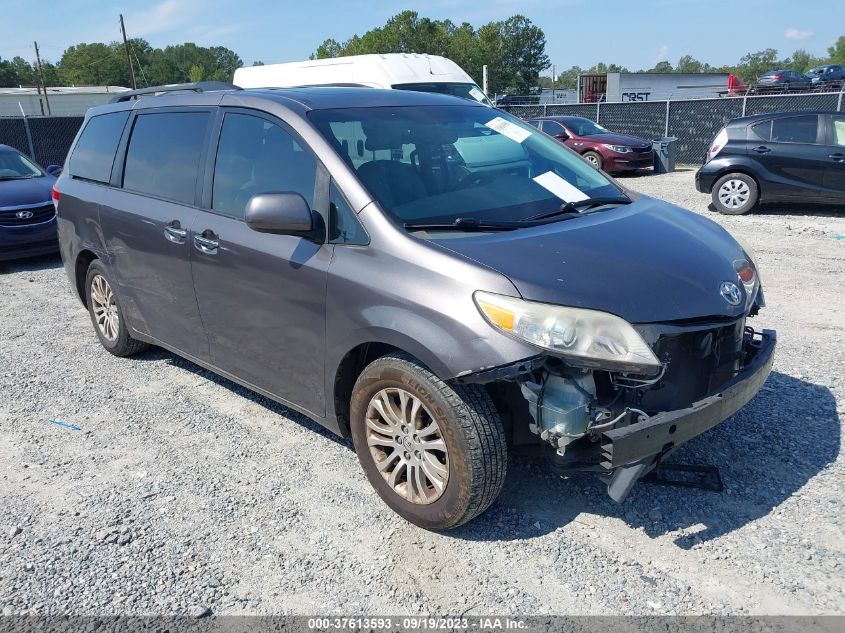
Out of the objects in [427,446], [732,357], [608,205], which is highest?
[608,205]

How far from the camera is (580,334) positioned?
269 centimetres

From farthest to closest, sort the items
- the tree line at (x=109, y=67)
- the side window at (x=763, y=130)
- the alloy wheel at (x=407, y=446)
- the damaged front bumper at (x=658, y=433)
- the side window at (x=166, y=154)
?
the tree line at (x=109, y=67), the side window at (x=763, y=130), the side window at (x=166, y=154), the alloy wheel at (x=407, y=446), the damaged front bumper at (x=658, y=433)

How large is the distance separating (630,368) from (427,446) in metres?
0.94

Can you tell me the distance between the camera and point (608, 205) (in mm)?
3775

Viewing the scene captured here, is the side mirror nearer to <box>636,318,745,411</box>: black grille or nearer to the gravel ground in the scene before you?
the gravel ground

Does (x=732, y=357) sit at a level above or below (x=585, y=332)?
below

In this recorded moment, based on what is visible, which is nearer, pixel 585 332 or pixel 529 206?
pixel 585 332

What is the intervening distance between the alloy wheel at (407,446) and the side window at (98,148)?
125 inches

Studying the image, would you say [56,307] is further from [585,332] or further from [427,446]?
[585,332]

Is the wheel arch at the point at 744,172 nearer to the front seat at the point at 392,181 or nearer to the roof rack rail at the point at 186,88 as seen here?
the roof rack rail at the point at 186,88

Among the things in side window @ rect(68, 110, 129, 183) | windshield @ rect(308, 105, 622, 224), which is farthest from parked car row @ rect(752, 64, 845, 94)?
side window @ rect(68, 110, 129, 183)

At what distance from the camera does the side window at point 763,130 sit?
36.5ft

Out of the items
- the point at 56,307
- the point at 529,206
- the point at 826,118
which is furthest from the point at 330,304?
the point at 826,118

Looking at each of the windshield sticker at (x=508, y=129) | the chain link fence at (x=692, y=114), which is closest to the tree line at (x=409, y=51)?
the chain link fence at (x=692, y=114)
